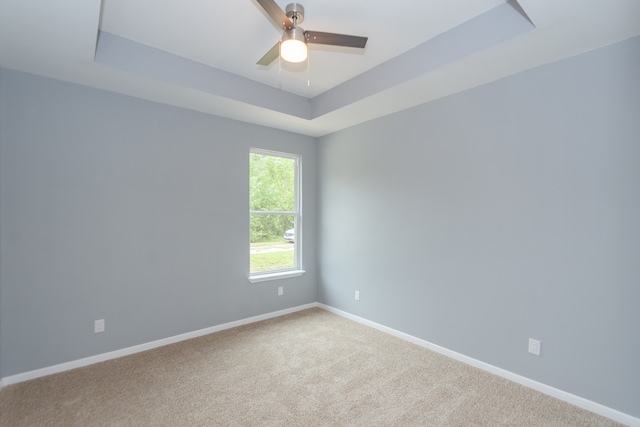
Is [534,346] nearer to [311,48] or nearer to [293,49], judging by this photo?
[293,49]

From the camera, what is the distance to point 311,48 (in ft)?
8.40

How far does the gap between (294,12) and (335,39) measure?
0.29m

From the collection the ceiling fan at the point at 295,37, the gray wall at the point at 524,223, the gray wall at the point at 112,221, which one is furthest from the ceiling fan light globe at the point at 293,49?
the gray wall at the point at 112,221

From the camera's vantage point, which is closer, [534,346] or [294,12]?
[294,12]

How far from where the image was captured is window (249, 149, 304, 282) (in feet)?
13.0

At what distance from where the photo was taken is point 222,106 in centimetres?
324

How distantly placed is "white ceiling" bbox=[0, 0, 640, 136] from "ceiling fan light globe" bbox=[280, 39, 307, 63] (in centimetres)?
42

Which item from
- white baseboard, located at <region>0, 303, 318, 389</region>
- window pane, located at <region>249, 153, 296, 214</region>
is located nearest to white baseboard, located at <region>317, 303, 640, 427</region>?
white baseboard, located at <region>0, 303, 318, 389</region>

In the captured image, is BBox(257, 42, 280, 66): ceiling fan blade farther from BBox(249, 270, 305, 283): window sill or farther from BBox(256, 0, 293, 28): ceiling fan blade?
BBox(249, 270, 305, 283): window sill

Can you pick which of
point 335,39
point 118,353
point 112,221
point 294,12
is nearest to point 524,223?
point 335,39

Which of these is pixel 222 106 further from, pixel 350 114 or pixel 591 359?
pixel 591 359

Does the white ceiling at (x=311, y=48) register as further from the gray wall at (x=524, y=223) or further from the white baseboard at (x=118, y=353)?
the white baseboard at (x=118, y=353)

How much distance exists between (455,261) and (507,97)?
1.51m

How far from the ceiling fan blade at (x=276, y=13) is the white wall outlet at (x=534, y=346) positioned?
2.88 m
